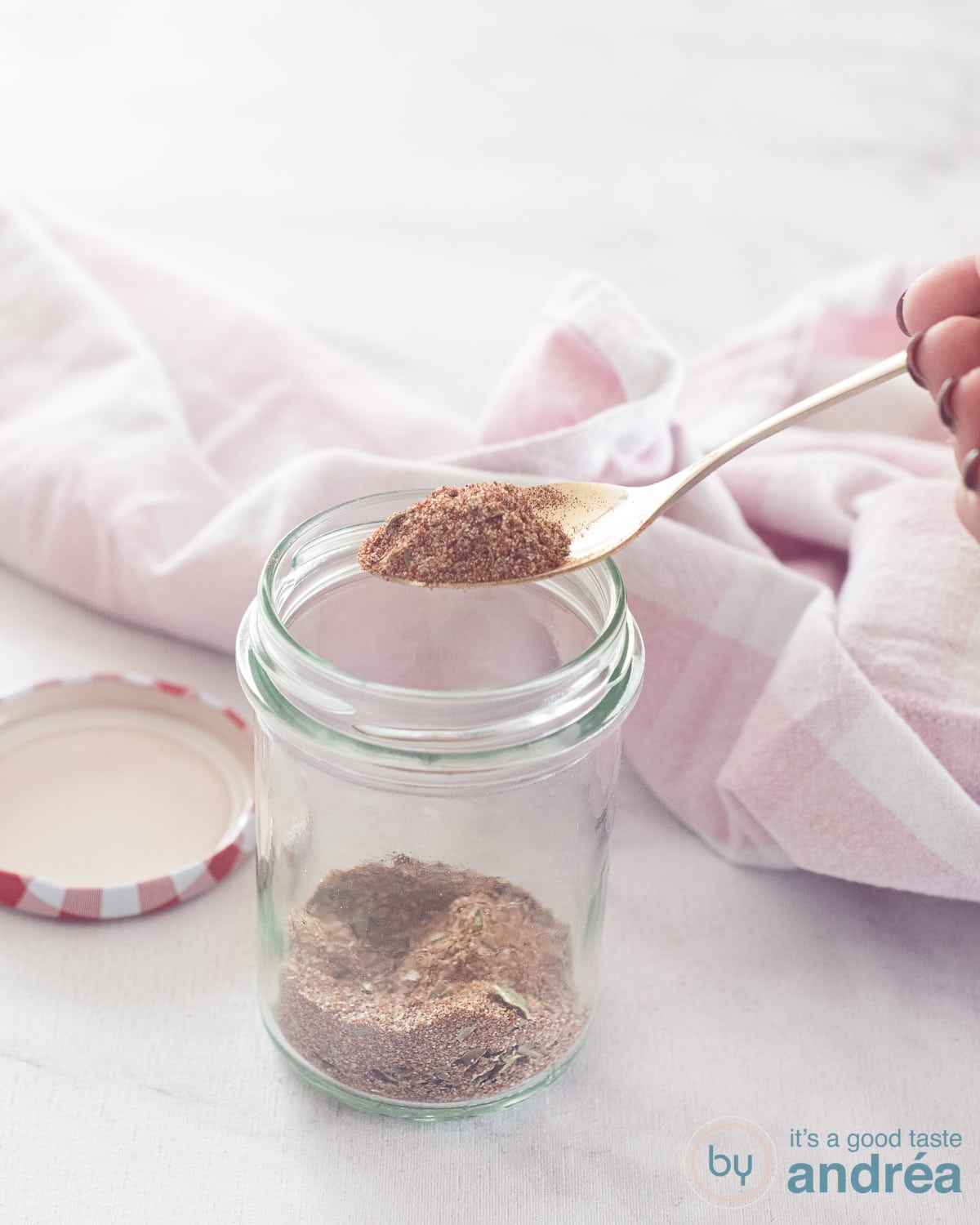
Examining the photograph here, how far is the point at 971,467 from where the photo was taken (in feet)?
1.65

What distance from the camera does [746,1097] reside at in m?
0.62

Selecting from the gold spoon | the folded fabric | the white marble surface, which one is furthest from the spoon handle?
the white marble surface

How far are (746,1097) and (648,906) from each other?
118mm

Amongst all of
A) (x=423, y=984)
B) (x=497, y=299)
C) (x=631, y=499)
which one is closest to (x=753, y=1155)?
(x=423, y=984)

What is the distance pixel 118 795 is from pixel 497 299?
62 cm

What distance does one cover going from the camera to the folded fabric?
2.21 feet

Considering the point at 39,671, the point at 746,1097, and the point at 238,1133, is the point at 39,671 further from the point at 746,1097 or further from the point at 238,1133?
the point at 746,1097

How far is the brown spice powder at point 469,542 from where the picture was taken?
542 millimetres

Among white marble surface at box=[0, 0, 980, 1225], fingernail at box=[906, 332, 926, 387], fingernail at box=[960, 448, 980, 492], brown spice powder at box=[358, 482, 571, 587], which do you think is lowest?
white marble surface at box=[0, 0, 980, 1225]

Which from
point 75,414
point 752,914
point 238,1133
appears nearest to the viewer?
point 238,1133

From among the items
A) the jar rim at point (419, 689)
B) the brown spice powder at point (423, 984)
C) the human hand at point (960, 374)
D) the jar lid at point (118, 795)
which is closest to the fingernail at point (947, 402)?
the human hand at point (960, 374)

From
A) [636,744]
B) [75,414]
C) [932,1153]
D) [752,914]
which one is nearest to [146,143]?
[75,414]

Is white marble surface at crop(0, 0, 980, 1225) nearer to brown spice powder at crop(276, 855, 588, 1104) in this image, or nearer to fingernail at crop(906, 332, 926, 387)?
brown spice powder at crop(276, 855, 588, 1104)

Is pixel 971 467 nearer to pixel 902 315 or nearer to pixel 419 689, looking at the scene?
pixel 902 315
